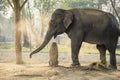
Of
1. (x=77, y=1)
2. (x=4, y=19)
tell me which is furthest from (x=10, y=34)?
(x=77, y=1)

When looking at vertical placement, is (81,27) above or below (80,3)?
below

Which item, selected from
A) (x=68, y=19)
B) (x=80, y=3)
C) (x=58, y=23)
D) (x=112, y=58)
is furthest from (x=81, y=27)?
(x=80, y=3)

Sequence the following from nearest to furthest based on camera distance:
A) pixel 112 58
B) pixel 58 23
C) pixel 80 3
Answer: pixel 58 23 → pixel 112 58 → pixel 80 3

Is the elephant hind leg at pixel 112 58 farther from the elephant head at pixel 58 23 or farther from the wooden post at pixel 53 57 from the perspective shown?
the wooden post at pixel 53 57

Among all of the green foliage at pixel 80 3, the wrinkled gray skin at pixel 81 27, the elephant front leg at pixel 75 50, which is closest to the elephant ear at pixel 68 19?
the wrinkled gray skin at pixel 81 27

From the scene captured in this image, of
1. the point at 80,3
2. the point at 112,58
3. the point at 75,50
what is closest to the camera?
the point at 75,50

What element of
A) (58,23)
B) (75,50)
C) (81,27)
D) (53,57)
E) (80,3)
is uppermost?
(80,3)

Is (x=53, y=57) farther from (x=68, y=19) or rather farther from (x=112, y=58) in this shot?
(x=112, y=58)

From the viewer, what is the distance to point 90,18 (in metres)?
12.7

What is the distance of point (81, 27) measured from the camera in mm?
12391

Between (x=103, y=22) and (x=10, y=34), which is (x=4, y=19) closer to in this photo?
(x=10, y=34)

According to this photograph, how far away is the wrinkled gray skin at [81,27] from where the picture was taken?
40.5ft

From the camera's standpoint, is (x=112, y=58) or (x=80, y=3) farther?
(x=80, y=3)

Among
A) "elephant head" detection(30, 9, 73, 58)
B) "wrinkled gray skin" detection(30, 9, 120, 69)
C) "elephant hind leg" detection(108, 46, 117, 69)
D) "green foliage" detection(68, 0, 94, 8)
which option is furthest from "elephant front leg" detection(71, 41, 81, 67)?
"green foliage" detection(68, 0, 94, 8)
